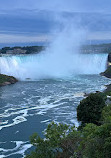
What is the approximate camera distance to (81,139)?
32.8 ft

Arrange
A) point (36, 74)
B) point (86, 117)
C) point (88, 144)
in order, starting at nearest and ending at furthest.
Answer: point (88, 144) → point (86, 117) → point (36, 74)

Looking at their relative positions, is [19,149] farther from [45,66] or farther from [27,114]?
[45,66]

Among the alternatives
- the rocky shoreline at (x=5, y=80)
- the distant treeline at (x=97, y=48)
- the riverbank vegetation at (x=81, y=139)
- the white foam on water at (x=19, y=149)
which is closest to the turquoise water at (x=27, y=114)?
the white foam on water at (x=19, y=149)

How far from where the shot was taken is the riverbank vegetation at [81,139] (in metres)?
6.82

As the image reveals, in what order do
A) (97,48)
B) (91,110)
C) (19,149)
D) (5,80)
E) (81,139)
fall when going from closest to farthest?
(81,139) < (19,149) < (91,110) < (5,80) < (97,48)

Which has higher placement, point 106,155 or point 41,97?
point 106,155

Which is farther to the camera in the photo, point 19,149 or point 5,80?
point 5,80

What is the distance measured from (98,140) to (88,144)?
474 millimetres

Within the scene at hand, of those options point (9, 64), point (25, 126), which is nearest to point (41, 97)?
point (25, 126)

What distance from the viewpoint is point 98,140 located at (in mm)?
6953

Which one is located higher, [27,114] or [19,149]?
[27,114]

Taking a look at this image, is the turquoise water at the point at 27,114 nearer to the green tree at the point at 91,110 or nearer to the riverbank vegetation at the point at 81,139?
the green tree at the point at 91,110

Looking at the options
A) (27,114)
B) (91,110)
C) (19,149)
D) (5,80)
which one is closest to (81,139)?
(19,149)

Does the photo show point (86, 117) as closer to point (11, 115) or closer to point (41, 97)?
point (11, 115)
